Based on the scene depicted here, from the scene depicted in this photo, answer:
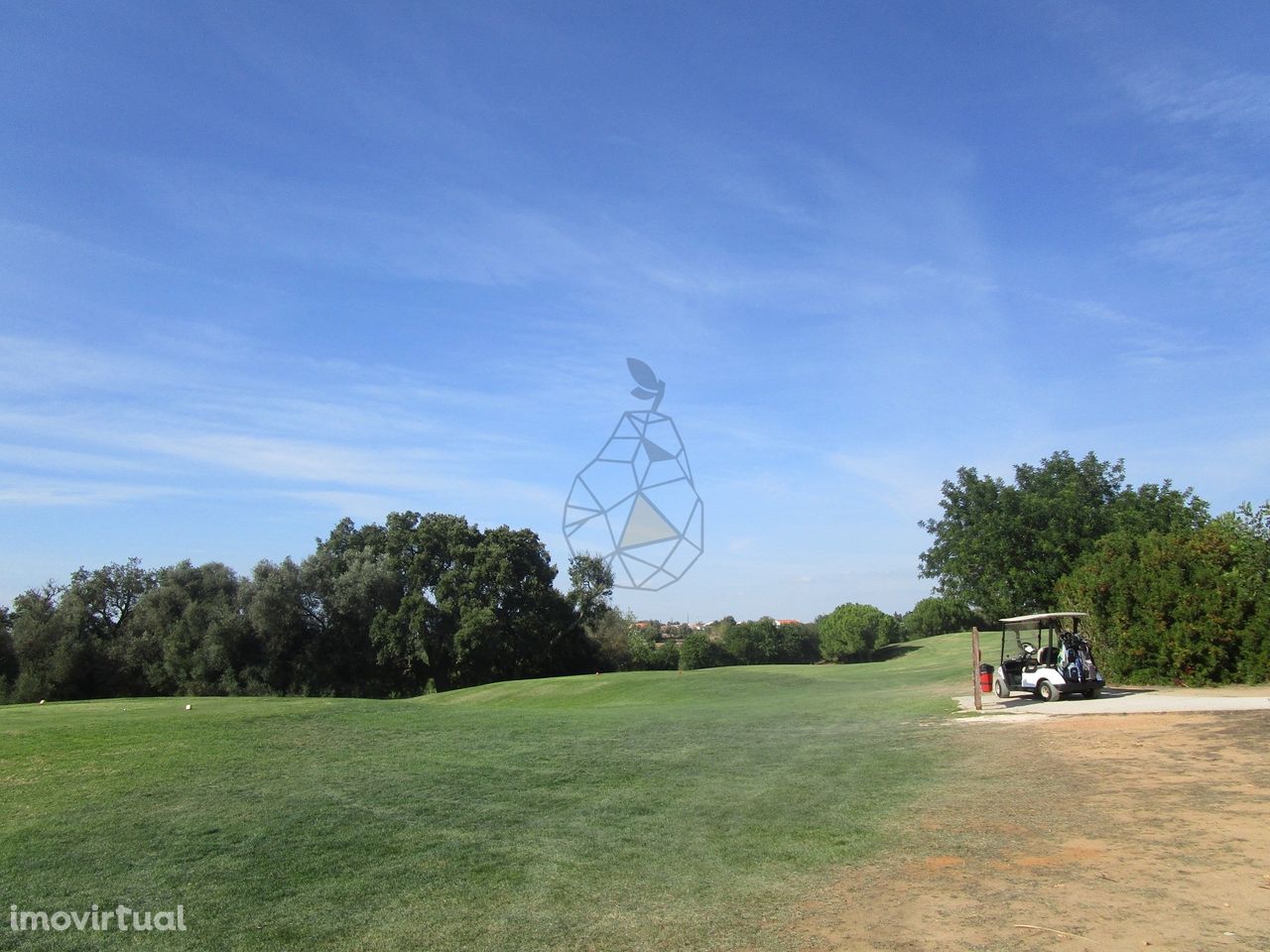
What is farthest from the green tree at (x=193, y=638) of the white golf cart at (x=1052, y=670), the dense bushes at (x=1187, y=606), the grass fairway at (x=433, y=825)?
Result: the dense bushes at (x=1187, y=606)

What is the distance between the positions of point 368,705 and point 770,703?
10438mm

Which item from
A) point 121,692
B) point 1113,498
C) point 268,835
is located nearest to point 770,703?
point 268,835

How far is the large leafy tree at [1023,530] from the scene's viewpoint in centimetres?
3641

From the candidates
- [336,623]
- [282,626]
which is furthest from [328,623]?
[282,626]

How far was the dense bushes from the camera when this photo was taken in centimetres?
2064

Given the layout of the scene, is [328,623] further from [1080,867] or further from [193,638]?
[1080,867]

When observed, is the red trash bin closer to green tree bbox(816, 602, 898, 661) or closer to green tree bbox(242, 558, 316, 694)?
green tree bbox(242, 558, 316, 694)

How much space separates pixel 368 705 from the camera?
2022cm

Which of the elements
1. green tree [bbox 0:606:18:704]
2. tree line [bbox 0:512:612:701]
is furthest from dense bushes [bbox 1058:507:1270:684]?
green tree [bbox 0:606:18:704]

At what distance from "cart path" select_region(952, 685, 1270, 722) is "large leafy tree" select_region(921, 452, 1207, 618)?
52.2ft

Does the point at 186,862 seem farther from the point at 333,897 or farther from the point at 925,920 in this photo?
the point at 925,920

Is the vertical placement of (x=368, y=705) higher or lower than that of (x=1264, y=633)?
lower

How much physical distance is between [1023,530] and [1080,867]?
33.0 meters

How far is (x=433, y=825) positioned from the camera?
8367 millimetres
